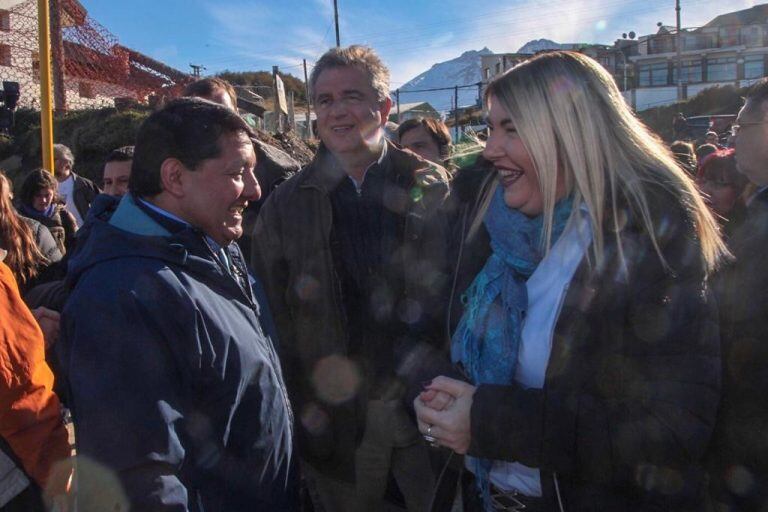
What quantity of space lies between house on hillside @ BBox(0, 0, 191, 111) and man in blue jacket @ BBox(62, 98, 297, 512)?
13074 mm

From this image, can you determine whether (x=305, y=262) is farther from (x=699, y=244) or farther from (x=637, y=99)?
(x=637, y=99)

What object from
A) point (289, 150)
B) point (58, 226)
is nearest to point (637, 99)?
point (289, 150)

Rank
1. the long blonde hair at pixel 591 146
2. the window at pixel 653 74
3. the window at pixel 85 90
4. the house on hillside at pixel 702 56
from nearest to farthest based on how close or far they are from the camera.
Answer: the long blonde hair at pixel 591 146
the window at pixel 85 90
the house on hillside at pixel 702 56
the window at pixel 653 74

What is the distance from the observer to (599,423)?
1.48m

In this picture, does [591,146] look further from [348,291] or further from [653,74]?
[653,74]

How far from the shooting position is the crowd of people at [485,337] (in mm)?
1450

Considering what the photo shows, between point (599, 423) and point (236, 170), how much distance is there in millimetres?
1192

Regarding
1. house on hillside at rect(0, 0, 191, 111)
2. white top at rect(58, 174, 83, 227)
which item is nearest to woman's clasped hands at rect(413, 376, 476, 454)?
white top at rect(58, 174, 83, 227)

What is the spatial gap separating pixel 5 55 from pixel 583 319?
18.3 m

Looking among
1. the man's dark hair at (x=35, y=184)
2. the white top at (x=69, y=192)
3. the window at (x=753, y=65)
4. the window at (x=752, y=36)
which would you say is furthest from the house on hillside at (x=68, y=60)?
the window at (x=752, y=36)

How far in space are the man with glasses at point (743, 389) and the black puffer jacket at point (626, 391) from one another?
0.32 m

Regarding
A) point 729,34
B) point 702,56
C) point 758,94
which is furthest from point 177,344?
point 729,34

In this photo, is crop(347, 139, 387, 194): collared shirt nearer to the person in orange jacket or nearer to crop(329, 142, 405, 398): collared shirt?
crop(329, 142, 405, 398): collared shirt

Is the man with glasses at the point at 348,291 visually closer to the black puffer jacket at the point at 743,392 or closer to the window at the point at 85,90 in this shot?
the black puffer jacket at the point at 743,392
